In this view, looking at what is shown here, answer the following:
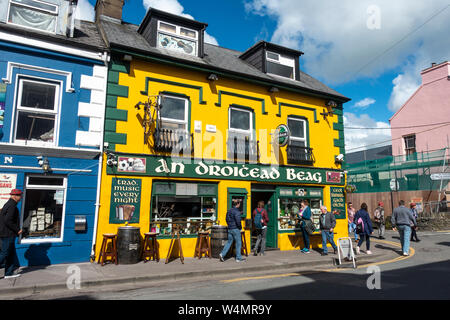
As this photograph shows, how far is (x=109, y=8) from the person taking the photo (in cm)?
1290

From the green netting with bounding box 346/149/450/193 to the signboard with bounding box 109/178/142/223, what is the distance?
1883cm

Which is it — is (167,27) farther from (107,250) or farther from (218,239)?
(107,250)

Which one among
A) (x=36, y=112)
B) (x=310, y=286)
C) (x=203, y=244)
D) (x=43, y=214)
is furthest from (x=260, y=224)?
(x=36, y=112)

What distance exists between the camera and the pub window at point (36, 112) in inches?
340

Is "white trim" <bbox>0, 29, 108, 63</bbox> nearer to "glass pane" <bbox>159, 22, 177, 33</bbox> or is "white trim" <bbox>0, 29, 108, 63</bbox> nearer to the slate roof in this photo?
the slate roof

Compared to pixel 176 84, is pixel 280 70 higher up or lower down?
higher up

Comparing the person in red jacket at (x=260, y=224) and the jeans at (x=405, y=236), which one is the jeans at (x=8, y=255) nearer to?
the person in red jacket at (x=260, y=224)

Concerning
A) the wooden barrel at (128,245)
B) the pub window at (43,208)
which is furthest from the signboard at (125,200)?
the pub window at (43,208)

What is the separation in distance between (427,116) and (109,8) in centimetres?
2355

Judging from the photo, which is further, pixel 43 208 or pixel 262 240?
pixel 262 240

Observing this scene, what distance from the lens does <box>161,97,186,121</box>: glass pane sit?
34.8 feet

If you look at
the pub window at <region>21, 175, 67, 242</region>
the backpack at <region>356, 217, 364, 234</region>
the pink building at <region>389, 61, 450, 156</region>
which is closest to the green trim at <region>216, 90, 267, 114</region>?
the backpack at <region>356, 217, 364, 234</region>

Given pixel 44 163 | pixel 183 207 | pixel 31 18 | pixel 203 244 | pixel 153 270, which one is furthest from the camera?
pixel 183 207

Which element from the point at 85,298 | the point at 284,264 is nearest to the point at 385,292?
the point at 284,264
